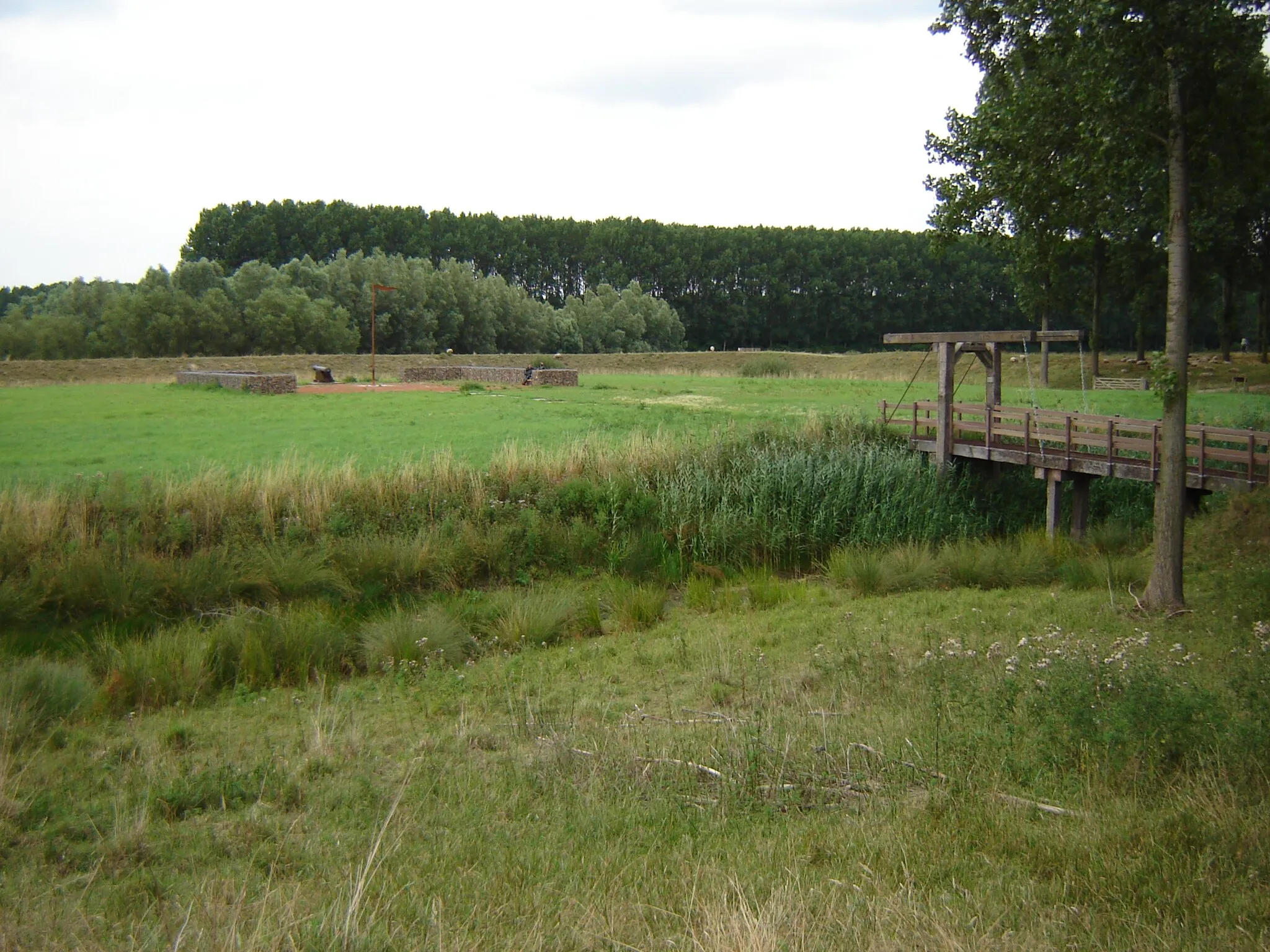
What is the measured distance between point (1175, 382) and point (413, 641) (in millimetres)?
8222

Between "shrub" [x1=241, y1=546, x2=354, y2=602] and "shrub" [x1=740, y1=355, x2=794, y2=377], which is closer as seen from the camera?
"shrub" [x1=241, y1=546, x2=354, y2=602]

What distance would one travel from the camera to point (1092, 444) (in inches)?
664

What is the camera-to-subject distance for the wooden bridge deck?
561 inches

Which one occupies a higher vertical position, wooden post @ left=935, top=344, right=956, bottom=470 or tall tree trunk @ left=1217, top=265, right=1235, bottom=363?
tall tree trunk @ left=1217, top=265, right=1235, bottom=363

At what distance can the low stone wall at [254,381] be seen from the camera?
34.5 metres

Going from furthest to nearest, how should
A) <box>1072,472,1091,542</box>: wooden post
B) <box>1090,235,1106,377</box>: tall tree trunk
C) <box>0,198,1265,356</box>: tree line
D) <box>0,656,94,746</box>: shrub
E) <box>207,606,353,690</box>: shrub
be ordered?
<box>0,198,1265,356</box>: tree line, <box>1090,235,1106,377</box>: tall tree trunk, <box>1072,472,1091,542</box>: wooden post, <box>207,606,353,690</box>: shrub, <box>0,656,94,746</box>: shrub

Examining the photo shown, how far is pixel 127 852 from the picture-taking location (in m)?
5.09

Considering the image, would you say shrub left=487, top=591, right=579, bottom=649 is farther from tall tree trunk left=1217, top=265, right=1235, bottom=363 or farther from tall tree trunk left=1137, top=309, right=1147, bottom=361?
tall tree trunk left=1137, top=309, right=1147, bottom=361

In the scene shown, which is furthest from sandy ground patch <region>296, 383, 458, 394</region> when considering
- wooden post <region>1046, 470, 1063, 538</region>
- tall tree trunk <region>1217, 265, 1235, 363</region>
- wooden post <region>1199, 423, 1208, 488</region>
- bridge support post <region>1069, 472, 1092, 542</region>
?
tall tree trunk <region>1217, 265, 1235, 363</region>

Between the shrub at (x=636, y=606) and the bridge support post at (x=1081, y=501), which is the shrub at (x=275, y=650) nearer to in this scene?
the shrub at (x=636, y=606)

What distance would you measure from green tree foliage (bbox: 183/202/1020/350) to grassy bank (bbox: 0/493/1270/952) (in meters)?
66.0

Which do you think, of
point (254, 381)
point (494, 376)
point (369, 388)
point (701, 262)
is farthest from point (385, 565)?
point (701, 262)

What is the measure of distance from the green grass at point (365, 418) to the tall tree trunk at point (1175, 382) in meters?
10.5

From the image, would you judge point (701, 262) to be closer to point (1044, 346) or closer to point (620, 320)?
point (620, 320)
